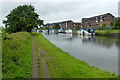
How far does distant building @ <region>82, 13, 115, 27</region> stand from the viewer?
309ft

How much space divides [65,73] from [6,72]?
3.25 m

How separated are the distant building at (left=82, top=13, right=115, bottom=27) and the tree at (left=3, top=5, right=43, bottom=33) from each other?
53.7 m

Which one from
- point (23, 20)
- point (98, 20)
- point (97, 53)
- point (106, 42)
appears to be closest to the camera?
point (97, 53)

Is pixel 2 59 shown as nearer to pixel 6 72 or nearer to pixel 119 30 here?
pixel 6 72

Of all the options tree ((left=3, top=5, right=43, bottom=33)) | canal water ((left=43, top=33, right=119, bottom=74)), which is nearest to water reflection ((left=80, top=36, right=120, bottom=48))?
canal water ((left=43, top=33, right=119, bottom=74))

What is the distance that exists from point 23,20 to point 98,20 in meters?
69.8

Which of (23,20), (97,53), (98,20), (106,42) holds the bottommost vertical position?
(97,53)

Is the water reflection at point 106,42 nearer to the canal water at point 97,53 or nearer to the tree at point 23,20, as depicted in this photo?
the canal water at point 97,53

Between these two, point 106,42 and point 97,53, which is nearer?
point 97,53

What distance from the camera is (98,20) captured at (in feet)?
348

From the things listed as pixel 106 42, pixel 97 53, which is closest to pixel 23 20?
pixel 106 42

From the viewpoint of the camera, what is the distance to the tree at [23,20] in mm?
49062

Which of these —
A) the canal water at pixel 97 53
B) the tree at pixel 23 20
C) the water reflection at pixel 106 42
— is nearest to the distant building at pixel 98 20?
the tree at pixel 23 20

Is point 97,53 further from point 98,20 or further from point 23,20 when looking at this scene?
point 98,20
